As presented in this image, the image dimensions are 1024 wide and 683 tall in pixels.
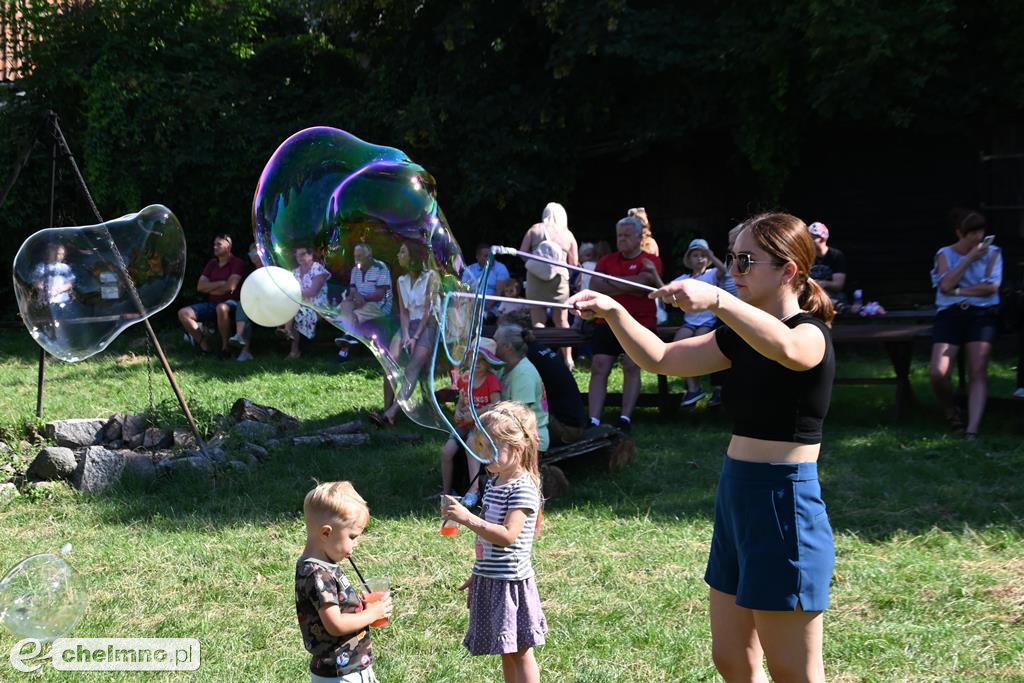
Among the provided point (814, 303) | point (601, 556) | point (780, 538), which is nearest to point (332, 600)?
point (780, 538)

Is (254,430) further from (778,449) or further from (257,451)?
(778,449)

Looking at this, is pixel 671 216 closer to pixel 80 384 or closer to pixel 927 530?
pixel 80 384

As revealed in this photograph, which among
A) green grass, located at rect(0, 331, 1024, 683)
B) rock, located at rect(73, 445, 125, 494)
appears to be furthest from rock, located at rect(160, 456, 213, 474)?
rock, located at rect(73, 445, 125, 494)

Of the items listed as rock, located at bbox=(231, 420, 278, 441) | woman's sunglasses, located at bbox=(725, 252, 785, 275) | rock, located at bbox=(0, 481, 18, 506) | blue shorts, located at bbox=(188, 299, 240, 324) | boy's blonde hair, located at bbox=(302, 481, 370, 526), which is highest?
woman's sunglasses, located at bbox=(725, 252, 785, 275)

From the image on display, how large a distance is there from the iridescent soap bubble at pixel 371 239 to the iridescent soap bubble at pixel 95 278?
2.08m

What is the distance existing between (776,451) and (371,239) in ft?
6.98

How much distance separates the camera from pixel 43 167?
1442 centimetres

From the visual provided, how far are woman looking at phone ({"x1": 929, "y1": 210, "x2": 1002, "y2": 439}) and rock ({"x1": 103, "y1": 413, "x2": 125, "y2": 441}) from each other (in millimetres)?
5881

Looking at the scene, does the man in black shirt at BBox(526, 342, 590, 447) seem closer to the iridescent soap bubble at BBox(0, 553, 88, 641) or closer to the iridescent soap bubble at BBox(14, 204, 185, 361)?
the iridescent soap bubble at BBox(14, 204, 185, 361)

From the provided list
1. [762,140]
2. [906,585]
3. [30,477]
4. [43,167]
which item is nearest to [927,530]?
[906,585]

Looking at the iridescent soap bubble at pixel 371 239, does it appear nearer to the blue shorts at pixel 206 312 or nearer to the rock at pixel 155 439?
the rock at pixel 155 439

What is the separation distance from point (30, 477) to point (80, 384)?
143 inches

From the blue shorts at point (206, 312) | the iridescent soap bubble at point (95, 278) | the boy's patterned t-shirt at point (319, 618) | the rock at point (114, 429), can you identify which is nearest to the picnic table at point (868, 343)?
the iridescent soap bubble at point (95, 278)

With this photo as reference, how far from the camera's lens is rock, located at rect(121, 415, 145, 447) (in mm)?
7766
